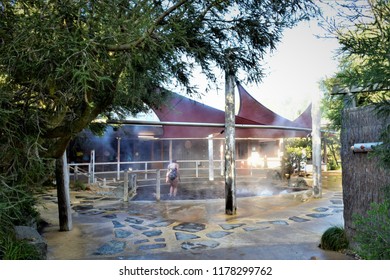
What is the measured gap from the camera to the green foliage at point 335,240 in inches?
97.6

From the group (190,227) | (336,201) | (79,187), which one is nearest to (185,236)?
(190,227)

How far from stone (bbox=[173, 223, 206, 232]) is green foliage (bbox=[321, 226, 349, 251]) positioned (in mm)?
1325

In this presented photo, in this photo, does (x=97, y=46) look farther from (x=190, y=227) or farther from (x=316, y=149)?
(x=316, y=149)

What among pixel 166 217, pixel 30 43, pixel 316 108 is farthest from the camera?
pixel 316 108

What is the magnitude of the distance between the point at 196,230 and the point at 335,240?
1428 millimetres

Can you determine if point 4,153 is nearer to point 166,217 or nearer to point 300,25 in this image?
point 300,25

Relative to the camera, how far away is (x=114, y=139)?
9.46 metres

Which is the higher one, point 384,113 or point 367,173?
point 384,113

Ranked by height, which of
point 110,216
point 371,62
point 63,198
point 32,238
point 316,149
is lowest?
point 110,216

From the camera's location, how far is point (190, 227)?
3.44m

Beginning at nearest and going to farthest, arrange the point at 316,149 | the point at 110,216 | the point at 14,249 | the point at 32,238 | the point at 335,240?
1. the point at 14,249
2. the point at 32,238
3. the point at 335,240
4. the point at 110,216
5. the point at 316,149

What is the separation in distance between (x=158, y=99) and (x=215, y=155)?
7.75 meters

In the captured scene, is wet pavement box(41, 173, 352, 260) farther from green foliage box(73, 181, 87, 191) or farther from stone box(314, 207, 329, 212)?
green foliage box(73, 181, 87, 191)
